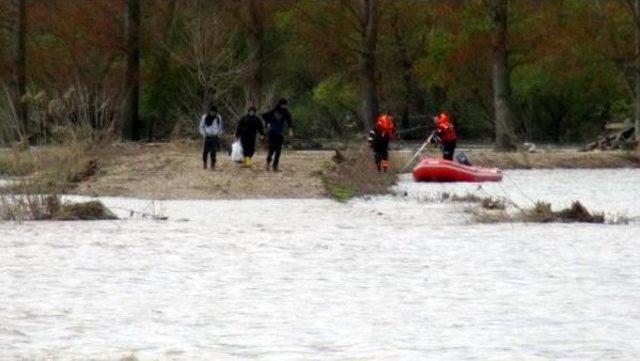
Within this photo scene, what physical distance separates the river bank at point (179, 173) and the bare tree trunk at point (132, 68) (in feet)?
52.0

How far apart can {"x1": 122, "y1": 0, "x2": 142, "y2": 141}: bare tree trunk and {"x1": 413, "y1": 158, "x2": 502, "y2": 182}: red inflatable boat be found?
24.2m

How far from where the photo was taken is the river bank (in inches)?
1375

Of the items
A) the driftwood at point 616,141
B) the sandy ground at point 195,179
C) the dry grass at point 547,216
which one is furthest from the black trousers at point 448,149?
the dry grass at point 547,216

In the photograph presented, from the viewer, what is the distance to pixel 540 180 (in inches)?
1741

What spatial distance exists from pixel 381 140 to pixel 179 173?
20.3 feet

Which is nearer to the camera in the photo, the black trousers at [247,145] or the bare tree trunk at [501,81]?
the black trousers at [247,145]

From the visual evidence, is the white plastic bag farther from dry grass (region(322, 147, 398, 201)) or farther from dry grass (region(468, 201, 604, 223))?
dry grass (region(468, 201, 604, 223))

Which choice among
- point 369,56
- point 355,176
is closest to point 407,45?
point 369,56

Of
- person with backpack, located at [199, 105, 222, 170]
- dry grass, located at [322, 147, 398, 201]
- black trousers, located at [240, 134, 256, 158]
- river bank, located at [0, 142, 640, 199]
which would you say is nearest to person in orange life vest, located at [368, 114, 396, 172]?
dry grass, located at [322, 147, 398, 201]

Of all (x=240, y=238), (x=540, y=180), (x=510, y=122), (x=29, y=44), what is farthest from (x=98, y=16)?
(x=240, y=238)

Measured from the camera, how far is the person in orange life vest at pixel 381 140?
140ft

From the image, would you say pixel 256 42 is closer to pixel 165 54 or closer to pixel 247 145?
pixel 165 54

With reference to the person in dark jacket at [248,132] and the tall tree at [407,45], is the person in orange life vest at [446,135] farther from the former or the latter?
the tall tree at [407,45]

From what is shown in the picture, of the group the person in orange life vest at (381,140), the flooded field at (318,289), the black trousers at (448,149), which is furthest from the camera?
the black trousers at (448,149)
